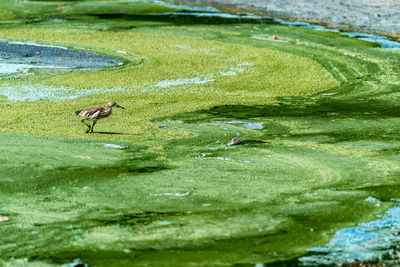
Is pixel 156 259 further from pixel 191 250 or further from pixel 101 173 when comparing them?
pixel 101 173

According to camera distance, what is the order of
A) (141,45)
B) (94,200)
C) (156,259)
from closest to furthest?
(156,259)
(94,200)
(141,45)

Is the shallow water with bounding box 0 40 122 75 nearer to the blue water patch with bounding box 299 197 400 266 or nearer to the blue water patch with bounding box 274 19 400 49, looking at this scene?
the blue water patch with bounding box 274 19 400 49

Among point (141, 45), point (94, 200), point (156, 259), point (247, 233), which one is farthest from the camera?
point (141, 45)

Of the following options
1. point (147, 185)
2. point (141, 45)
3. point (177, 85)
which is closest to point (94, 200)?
point (147, 185)

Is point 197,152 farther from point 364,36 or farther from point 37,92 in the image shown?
point 364,36

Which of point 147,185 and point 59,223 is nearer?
point 59,223

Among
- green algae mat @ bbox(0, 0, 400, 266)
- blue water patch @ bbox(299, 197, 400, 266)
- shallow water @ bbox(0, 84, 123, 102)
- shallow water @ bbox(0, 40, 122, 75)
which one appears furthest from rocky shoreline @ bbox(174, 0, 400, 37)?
blue water patch @ bbox(299, 197, 400, 266)

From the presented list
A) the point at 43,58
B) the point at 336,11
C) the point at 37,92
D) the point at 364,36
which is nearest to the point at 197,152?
the point at 37,92
